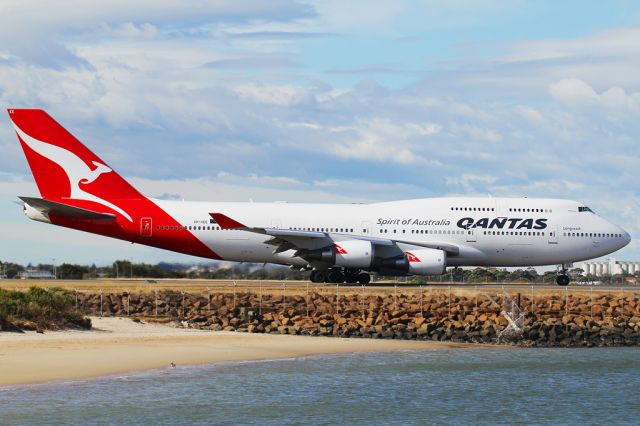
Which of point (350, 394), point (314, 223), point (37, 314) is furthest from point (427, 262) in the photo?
point (350, 394)

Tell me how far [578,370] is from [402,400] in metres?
8.32

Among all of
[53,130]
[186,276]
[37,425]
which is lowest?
[37,425]

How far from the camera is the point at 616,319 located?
42312mm

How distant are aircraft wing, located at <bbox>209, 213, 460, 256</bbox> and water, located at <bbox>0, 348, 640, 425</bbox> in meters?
15.1

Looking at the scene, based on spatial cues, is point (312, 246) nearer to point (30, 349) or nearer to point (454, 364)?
point (454, 364)

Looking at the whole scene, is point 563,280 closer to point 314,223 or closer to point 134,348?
point 314,223

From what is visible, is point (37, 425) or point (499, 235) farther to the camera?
point (499, 235)

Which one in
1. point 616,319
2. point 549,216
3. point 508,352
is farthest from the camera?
point 549,216

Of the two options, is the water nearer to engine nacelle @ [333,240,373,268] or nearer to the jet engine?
the jet engine

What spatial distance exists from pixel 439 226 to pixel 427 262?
3.73 meters

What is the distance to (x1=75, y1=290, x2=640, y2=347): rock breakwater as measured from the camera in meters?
Result: 38.8

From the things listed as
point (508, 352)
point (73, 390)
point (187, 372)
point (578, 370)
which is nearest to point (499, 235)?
point (508, 352)

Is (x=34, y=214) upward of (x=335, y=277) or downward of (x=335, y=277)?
upward

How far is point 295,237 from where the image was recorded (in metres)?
48.0
